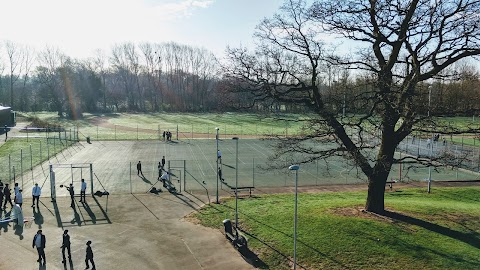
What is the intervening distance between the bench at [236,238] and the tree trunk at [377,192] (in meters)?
7.33

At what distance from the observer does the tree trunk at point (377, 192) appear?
2055cm

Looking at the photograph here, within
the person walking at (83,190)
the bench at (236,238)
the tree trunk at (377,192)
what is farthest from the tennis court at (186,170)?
the bench at (236,238)

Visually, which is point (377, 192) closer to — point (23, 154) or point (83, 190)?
point (83, 190)

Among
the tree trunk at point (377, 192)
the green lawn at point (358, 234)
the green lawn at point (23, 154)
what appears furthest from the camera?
the green lawn at point (23, 154)

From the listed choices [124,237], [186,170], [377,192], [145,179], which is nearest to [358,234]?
[377,192]

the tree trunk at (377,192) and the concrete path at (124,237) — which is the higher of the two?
the tree trunk at (377,192)

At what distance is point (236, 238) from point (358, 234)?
5.81 meters

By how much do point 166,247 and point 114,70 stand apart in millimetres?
139985

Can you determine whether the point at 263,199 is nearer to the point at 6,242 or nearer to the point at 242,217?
the point at 242,217

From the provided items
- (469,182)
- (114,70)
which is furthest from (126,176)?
(114,70)

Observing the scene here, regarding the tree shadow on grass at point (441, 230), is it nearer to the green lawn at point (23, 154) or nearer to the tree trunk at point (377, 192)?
the tree trunk at point (377, 192)

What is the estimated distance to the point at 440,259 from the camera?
52.1ft

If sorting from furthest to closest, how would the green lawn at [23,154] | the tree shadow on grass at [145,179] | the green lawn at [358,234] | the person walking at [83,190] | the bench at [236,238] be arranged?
the green lawn at [23,154] < the tree shadow on grass at [145,179] < the person walking at [83,190] < the bench at [236,238] < the green lawn at [358,234]

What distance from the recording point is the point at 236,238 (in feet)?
61.0
